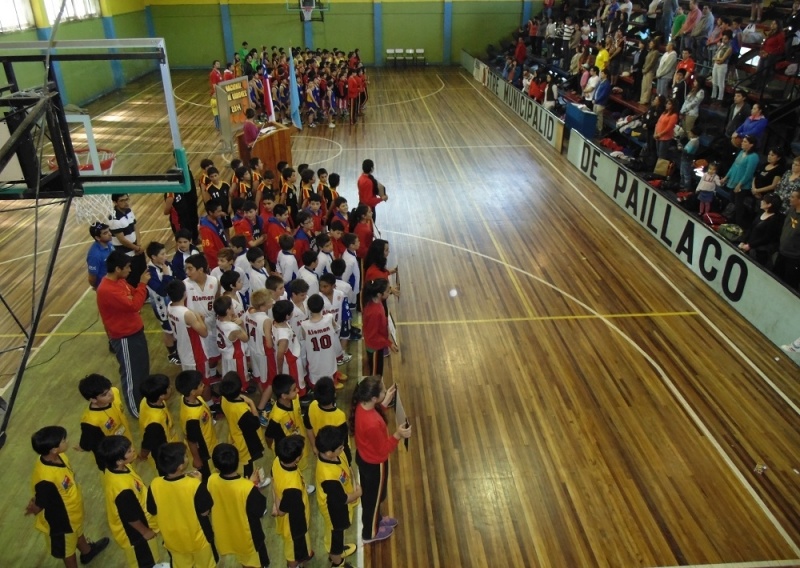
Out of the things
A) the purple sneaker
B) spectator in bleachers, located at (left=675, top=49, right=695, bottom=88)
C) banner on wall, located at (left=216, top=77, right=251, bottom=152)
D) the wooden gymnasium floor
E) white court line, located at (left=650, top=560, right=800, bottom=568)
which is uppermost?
spectator in bleachers, located at (left=675, top=49, right=695, bottom=88)

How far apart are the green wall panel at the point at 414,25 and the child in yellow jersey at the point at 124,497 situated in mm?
23242

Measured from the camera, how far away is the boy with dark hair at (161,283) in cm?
535

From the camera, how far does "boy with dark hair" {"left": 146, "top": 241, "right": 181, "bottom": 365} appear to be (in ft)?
17.6

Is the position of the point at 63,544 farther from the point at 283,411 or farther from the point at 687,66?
the point at 687,66

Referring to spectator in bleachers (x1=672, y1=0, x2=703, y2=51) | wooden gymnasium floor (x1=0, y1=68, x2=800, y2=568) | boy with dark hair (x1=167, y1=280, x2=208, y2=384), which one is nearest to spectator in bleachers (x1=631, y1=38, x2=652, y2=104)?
spectator in bleachers (x1=672, y1=0, x2=703, y2=51)

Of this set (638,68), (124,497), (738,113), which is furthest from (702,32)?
(124,497)

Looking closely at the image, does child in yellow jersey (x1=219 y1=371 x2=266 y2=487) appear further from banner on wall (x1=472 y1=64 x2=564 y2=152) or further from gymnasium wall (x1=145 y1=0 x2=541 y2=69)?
gymnasium wall (x1=145 y1=0 x2=541 y2=69)

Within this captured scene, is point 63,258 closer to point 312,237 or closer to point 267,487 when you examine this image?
point 312,237

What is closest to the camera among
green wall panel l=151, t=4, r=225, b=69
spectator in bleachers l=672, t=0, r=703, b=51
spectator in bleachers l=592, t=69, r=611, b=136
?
spectator in bleachers l=672, t=0, r=703, b=51

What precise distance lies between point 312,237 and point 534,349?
2820 millimetres

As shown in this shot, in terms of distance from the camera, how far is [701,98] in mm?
10180

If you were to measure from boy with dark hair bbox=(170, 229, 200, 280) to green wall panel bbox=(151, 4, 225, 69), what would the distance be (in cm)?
Result: 2034

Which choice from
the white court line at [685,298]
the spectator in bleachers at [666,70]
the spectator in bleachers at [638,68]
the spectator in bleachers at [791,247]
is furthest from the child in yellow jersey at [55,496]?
the spectator in bleachers at [638,68]

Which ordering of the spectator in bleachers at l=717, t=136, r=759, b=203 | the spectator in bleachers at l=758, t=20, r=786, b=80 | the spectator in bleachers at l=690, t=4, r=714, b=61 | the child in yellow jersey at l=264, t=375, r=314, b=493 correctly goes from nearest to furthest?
1. the child in yellow jersey at l=264, t=375, r=314, b=493
2. the spectator in bleachers at l=717, t=136, r=759, b=203
3. the spectator in bleachers at l=758, t=20, r=786, b=80
4. the spectator in bleachers at l=690, t=4, r=714, b=61
